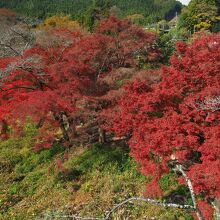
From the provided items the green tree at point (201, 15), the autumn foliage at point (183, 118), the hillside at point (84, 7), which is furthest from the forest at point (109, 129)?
the hillside at point (84, 7)

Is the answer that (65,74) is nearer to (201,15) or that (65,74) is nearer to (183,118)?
(183,118)

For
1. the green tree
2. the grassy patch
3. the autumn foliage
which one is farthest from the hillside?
the autumn foliage

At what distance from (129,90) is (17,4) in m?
80.9

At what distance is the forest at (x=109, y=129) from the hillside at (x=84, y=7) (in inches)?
1816

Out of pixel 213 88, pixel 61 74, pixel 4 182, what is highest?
pixel 213 88

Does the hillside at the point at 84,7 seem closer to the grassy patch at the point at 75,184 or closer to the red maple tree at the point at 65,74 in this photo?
the red maple tree at the point at 65,74

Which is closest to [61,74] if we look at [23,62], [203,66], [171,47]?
[23,62]

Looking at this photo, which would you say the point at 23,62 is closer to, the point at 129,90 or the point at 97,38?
the point at 97,38

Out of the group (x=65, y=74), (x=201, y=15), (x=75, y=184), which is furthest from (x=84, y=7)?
(x=75, y=184)

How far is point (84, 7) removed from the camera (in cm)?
8225

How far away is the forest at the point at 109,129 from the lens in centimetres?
1044

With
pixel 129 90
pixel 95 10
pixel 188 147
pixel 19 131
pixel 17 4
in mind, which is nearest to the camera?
pixel 188 147

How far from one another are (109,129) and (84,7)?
74377 millimetres

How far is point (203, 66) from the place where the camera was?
1095 centimetres
